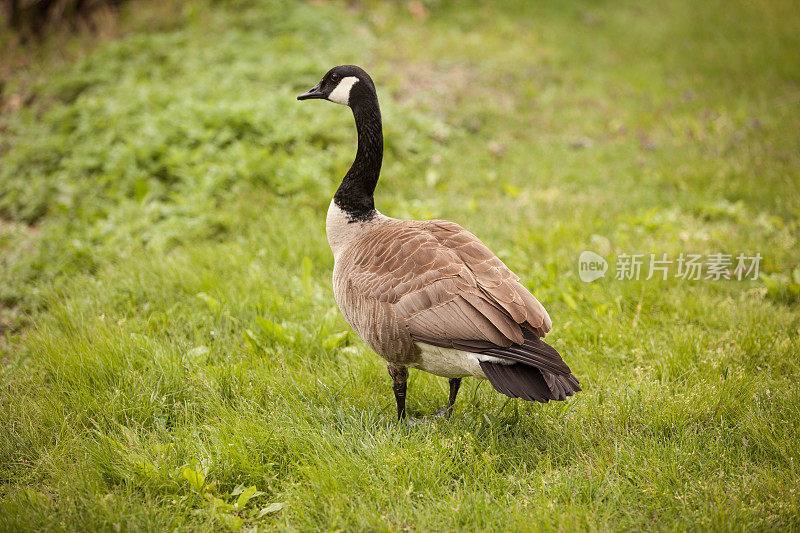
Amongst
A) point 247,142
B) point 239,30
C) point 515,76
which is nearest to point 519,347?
point 247,142

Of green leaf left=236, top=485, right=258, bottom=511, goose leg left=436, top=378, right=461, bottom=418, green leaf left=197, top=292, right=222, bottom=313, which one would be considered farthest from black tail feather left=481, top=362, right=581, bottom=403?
green leaf left=197, top=292, right=222, bottom=313

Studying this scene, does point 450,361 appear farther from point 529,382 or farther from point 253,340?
point 253,340

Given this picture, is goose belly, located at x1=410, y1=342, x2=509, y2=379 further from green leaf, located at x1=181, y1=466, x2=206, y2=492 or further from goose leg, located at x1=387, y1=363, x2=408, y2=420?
green leaf, located at x1=181, y1=466, x2=206, y2=492

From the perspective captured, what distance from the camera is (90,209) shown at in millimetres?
6406

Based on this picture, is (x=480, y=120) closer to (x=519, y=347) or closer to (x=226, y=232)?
(x=226, y=232)

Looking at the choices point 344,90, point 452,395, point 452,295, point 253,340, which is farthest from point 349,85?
point 452,395

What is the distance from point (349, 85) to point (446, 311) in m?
1.81

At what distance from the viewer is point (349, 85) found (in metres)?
3.85

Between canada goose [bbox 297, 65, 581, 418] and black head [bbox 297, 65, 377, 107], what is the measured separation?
3.06 feet

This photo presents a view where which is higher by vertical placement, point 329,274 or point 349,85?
point 349,85

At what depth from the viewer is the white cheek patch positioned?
3838 mm

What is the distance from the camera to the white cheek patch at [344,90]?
3838 millimetres

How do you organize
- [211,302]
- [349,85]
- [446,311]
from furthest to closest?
[211,302]
[349,85]
[446,311]

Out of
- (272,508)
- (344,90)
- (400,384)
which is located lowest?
(272,508)
